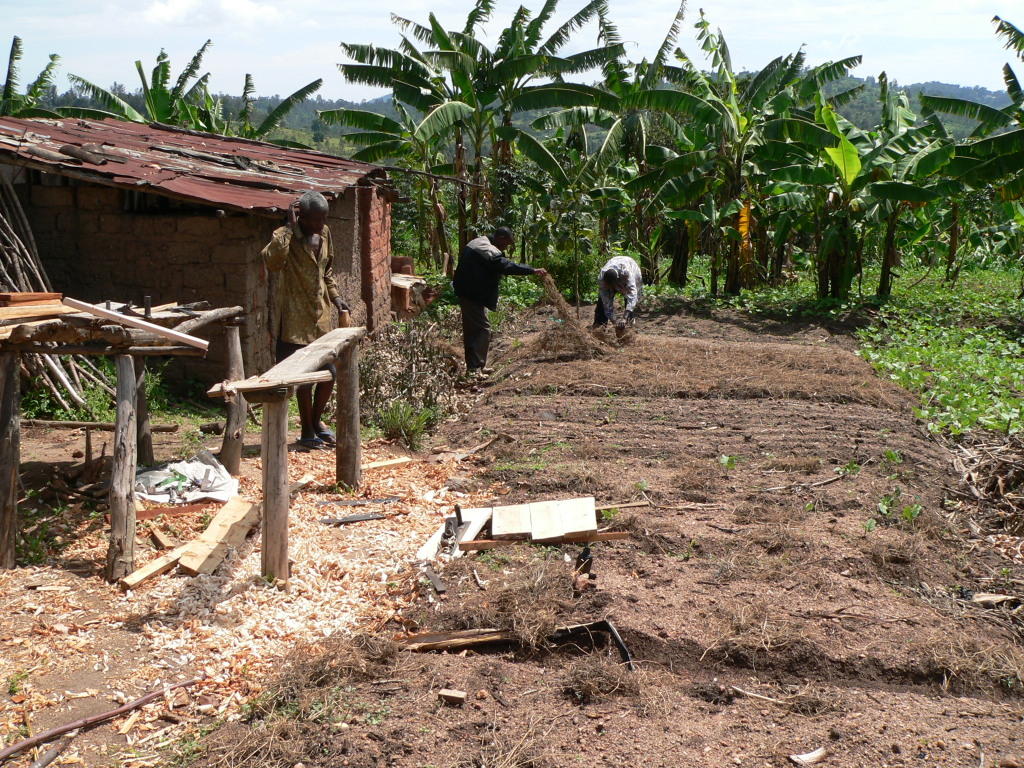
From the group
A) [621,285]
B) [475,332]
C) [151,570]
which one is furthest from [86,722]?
[621,285]

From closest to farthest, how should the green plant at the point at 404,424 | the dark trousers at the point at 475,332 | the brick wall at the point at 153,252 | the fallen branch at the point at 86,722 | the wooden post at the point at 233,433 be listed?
the fallen branch at the point at 86,722 < the wooden post at the point at 233,433 < the green plant at the point at 404,424 < the brick wall at the point at 153,252 < the dark trousers at the point at 475,332

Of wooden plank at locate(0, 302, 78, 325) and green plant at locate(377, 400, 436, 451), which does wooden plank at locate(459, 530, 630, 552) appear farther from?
wooden plank at locate(0, 302, 78, 325)

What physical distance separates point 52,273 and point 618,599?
22.4 feet

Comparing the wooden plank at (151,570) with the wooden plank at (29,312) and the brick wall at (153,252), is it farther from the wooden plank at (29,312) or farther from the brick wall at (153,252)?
the brick wall at (153,252)

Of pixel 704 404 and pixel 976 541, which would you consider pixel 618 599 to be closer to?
pixel 976 541

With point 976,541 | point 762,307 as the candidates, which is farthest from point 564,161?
point 976,541

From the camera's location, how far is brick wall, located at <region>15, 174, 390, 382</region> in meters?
8.20

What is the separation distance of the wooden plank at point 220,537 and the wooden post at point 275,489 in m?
0.34

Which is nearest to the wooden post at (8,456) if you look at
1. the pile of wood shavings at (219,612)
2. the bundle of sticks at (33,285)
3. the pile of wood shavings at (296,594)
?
the pile of wood shavings at (219,612)

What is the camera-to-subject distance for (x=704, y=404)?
28.4 feet

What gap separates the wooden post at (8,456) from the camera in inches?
183

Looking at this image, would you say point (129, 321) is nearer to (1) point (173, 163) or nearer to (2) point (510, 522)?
(2) point (510, 522)

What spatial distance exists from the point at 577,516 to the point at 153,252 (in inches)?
205

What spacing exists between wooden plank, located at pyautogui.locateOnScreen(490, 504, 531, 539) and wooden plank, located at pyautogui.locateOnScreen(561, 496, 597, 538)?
0.75 ft
